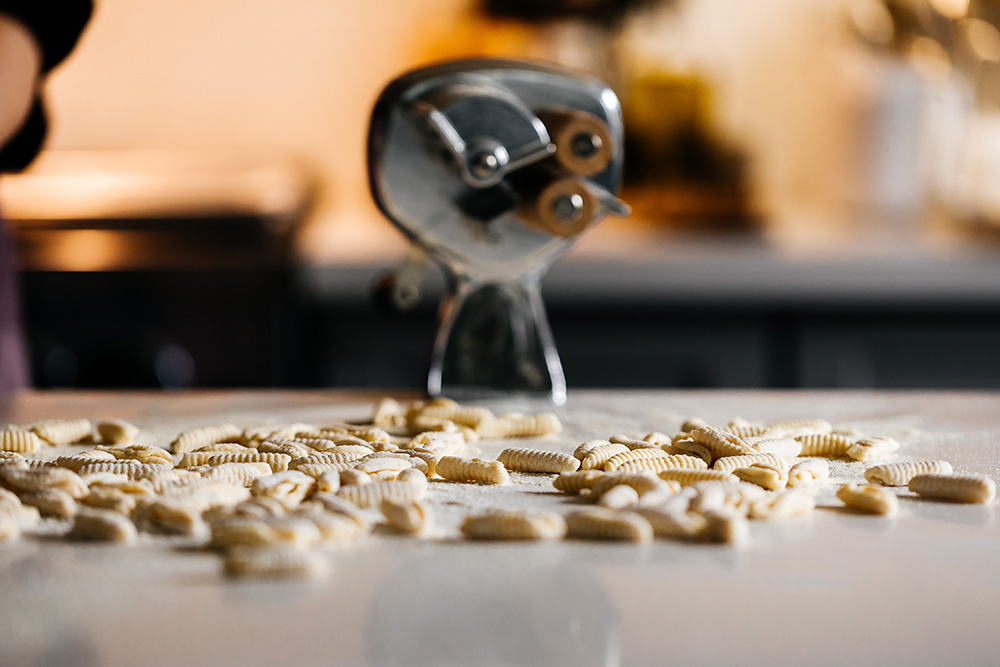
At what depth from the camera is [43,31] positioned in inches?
46.8

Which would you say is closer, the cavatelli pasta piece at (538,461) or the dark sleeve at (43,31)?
the cavatelli pasta piece at (538,461)


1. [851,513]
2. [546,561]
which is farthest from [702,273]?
[546,561]

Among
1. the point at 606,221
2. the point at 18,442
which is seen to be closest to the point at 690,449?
the point at 18,442

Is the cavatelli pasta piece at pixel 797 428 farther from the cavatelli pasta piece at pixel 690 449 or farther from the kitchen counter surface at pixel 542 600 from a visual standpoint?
the kitchen counter surface at pixel 542 600

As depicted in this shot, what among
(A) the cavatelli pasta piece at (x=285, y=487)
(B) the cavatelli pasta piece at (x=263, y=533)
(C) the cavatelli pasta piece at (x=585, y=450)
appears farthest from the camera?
(C) the cavatelli pasta piece at (x=585, y=450)

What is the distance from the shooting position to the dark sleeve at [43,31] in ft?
3.88

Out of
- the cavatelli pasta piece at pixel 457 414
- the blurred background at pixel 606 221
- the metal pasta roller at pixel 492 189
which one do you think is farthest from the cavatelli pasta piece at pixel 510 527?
the blurred background at pixel 606 221

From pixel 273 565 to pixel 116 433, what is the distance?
1.32 feet

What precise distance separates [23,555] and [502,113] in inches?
23.2

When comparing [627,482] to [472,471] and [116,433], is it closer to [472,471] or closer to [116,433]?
[472,471]

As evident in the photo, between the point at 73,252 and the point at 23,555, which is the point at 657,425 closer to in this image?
the point at 23,555

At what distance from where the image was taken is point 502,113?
93 centimetres

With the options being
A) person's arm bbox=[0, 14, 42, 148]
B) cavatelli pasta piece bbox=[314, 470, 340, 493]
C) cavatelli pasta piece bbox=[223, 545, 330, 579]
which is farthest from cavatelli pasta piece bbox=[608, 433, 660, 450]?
person's arm bbox=[0, 14, 42, 148]

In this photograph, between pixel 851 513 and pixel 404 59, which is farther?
pixel 404 59
